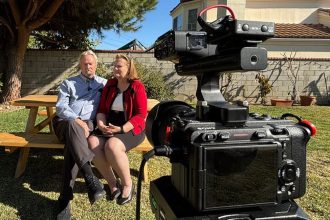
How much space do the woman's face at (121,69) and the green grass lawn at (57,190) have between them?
45.2 inches

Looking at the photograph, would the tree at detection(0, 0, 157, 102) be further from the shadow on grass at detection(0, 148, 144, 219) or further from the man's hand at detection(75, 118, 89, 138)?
the man's hand at detection(75, 118, 89, 138)

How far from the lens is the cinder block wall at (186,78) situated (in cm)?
1085

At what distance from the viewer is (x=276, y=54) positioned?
14656 millimetres

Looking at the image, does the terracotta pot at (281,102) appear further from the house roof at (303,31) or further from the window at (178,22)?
the window at (178,22)

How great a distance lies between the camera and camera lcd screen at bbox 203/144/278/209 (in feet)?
3.68

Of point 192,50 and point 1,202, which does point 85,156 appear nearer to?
point 1,202

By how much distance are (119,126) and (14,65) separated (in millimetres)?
7585

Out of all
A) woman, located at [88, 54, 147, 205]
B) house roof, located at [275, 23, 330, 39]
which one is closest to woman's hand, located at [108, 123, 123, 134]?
woman, located at [88, 54, 147, 205]

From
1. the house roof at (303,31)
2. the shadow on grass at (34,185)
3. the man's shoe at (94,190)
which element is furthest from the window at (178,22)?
the man's shoe at (94,190)

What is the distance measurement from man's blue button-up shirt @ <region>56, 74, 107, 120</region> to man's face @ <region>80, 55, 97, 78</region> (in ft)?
0.18

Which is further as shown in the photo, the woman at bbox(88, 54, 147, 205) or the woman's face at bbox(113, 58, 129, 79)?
the woman's face at bbox(113, 58, 129, 79)

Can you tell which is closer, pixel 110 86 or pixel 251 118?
pixel 251 118

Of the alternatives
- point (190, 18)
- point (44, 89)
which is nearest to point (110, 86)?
point (44, 89)

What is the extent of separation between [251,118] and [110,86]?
226 centimetres
